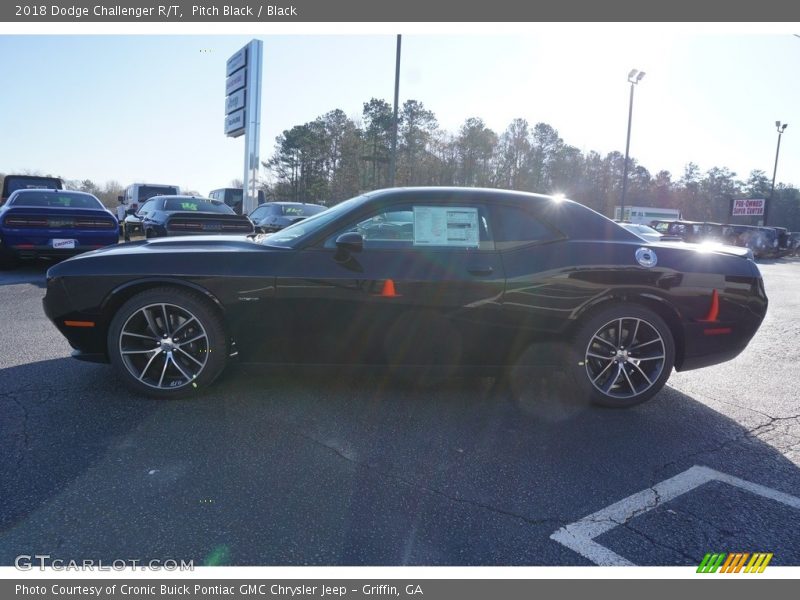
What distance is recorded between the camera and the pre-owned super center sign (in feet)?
144

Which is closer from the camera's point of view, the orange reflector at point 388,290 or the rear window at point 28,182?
the orange reflector at point 388,290

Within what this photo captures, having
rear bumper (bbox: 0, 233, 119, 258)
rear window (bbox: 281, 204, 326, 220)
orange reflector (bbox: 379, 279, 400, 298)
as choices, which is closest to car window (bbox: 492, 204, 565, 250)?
orange reflector (bbox: 379, 279, 400, 298)

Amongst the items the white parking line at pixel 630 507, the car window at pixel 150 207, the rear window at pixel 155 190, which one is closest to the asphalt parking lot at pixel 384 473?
the white parking line at pixel 630 507

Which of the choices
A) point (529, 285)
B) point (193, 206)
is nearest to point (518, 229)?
point (529, 285)

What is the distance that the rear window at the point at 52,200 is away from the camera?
921cm

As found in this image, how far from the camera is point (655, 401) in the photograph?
3930mm

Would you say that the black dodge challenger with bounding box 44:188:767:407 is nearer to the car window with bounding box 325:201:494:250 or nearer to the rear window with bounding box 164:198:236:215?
the car window with bounding box 325:201:494:250

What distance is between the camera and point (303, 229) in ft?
12.3

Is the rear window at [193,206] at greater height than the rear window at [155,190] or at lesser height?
lesser

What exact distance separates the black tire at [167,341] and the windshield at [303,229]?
657 mm

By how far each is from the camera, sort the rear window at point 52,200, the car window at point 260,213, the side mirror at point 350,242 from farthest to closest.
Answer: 1. the car window at point 260,213
2. the rear window at point 52,200
3. the side mirror at point 350,242

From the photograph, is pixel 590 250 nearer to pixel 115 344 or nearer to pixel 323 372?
pixel 323 372

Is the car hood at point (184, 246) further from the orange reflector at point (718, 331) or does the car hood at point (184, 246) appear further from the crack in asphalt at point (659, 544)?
the orange reflector at point (718, 331)
